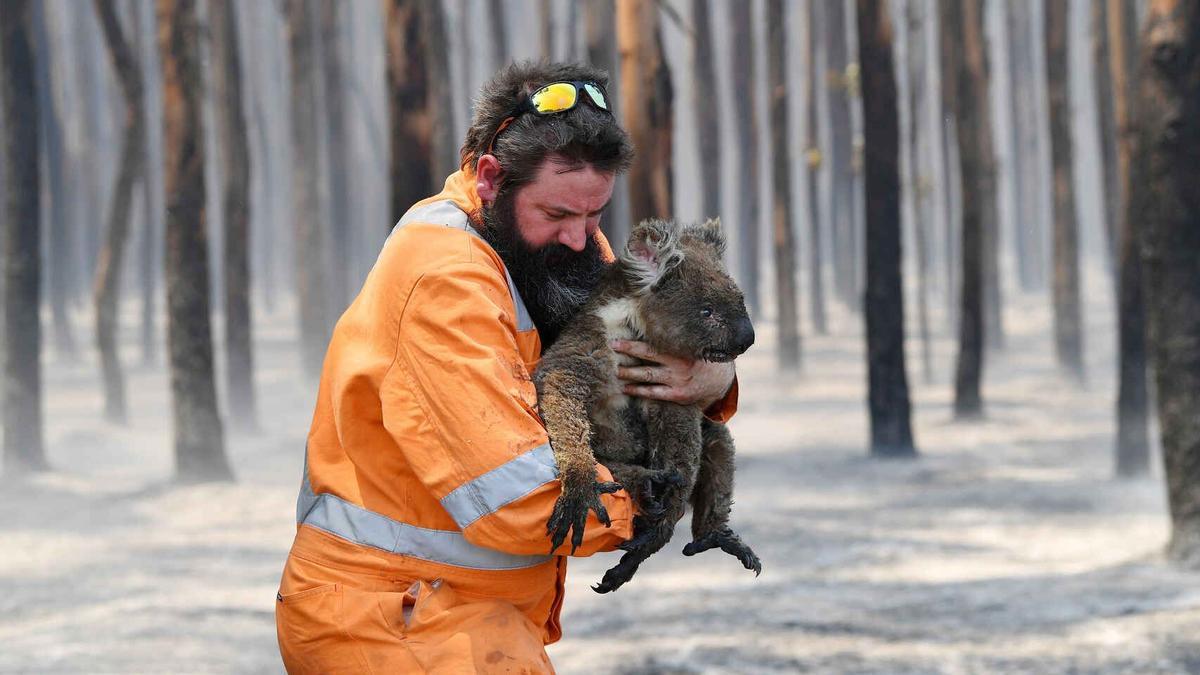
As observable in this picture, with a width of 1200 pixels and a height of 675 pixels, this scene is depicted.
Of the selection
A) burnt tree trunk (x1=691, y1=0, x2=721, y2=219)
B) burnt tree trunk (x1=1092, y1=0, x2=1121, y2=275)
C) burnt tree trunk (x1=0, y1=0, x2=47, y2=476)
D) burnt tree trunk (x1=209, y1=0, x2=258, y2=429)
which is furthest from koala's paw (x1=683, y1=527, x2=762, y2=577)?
burnt tree trunk (x1=691, y1=0, x2=721, y2=219)

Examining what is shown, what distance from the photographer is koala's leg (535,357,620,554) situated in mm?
2412

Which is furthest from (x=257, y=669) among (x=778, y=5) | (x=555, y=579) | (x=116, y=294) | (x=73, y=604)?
(x=778, y=5)

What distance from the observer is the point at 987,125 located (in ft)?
65.1

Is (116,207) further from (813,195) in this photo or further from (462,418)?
(462,418)

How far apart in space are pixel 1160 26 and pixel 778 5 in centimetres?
1184

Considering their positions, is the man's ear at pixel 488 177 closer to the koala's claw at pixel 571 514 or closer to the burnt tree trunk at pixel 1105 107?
the koala's claw at pixel 571 514

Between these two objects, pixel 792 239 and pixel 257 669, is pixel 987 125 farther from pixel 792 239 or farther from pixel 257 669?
pixel 257 669

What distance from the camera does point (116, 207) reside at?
1564cm

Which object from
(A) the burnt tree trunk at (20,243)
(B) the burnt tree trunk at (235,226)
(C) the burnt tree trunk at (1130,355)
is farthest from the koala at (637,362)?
(B) the burnt tree trunk at (235,226)

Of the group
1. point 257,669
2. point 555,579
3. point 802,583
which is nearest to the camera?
point 555,579

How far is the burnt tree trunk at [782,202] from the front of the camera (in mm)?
19438

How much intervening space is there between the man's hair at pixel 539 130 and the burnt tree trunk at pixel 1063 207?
642 inches

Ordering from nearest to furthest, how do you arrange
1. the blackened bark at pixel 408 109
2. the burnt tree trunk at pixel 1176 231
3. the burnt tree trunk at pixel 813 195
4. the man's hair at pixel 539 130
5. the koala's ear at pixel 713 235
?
the man's hair at pixel 539 130
the koala's ear at pixel 713 235
the burnt tree trunk at pixel 1176 231
the blackened bark at pixel 408 109
the burnt tree trunk at pixel 813 195

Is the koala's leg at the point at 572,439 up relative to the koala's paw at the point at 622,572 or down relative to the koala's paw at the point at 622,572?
up
